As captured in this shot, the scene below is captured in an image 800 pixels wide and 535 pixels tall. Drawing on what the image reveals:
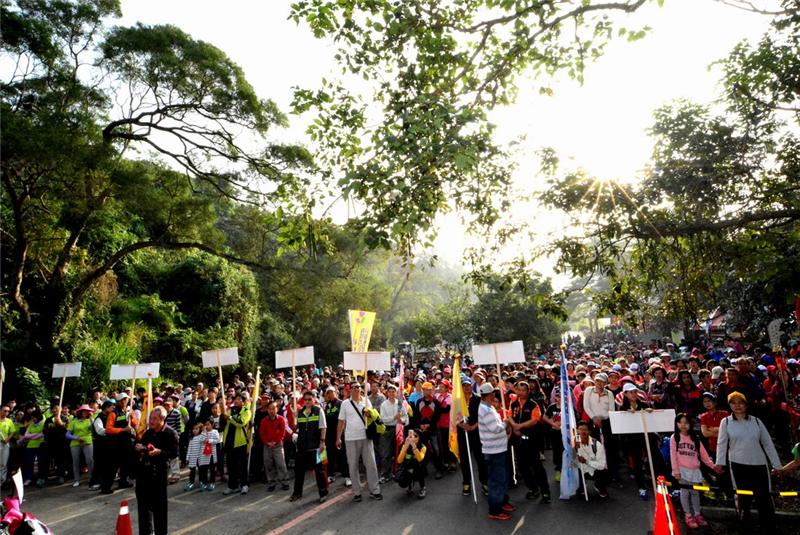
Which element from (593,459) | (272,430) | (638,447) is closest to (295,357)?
(272,430)

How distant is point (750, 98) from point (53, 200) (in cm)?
1776

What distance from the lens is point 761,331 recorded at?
2005 centimetres

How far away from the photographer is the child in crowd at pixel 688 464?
642 centimetres

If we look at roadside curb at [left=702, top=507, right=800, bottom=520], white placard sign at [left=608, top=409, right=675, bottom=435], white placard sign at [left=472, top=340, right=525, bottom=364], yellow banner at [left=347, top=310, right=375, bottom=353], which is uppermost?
yellow banner at [left=347, top=310, right=375, bottom=353]

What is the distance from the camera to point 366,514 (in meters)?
7.52

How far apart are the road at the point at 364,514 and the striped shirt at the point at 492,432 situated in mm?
968

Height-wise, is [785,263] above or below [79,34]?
below

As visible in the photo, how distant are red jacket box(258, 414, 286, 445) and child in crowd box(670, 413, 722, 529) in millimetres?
6857

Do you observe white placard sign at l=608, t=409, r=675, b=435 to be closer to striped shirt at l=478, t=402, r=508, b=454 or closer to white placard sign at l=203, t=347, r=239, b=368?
striped shirt at l=478, t=402, r=508, b=454

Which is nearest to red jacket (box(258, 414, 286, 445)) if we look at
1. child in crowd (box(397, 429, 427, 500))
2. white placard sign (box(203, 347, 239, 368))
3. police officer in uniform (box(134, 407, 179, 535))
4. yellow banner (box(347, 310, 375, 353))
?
white placard sign (box(203, 347, 239, 368))

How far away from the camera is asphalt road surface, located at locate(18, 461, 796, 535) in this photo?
21.8ft

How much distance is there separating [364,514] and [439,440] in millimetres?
2845

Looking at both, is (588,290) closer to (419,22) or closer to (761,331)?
(419,22)

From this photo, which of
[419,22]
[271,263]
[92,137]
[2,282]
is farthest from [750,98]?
[2,282]
